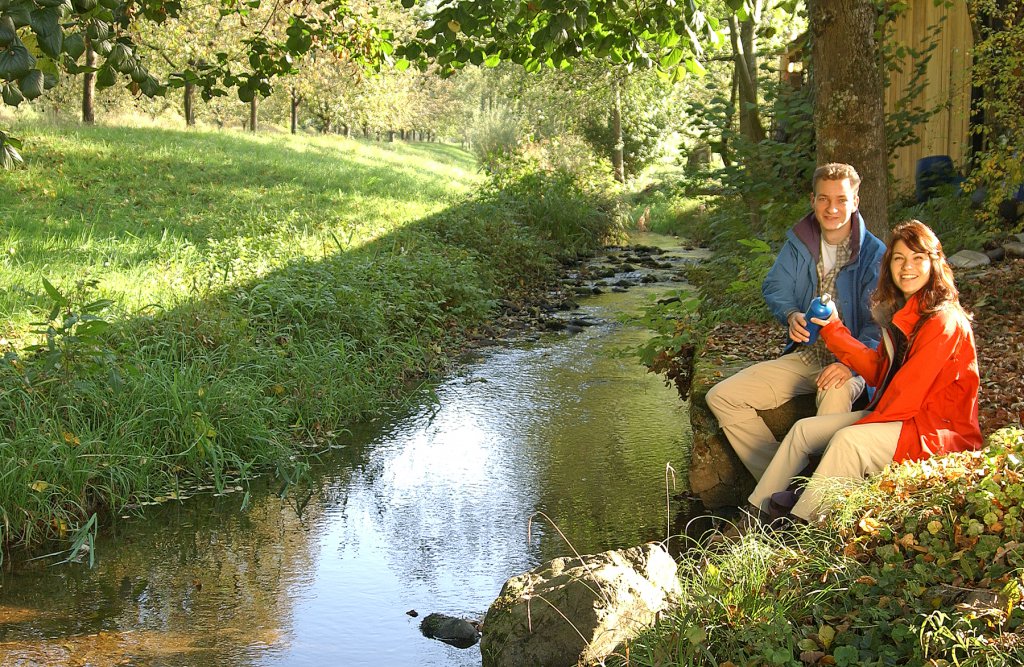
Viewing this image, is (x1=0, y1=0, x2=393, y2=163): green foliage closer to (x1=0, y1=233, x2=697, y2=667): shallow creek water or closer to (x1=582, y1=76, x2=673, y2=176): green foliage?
(x1=0, y1=233, x2=697, y2=667): shallow creek water

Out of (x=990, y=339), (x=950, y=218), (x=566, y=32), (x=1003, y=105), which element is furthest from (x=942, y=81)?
(x=566, y=32)

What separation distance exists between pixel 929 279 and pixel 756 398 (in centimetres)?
127

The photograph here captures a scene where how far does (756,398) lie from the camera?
5.43 metres

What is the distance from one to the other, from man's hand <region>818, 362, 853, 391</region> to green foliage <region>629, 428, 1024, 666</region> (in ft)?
2.42

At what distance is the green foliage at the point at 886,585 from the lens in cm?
322

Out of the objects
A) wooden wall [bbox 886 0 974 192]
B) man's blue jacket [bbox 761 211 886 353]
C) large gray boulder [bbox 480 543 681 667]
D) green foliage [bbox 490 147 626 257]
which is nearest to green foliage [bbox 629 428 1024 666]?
large gray boulder [bbox 480 543 681 667]

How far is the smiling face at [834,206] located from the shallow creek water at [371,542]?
1.99m

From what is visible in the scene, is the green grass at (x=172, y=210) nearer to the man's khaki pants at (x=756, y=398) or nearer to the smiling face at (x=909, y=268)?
the man's khaki pants at (x=756, y=398)

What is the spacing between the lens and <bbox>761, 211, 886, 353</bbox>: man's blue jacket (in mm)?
5180

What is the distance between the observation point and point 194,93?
35562mm

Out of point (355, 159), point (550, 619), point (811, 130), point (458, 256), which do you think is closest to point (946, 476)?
point (550, 619)

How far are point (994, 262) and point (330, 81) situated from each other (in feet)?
106

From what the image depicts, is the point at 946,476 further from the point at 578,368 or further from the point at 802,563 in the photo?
the point at 578,368

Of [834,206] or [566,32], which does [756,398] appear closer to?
[834,206]
